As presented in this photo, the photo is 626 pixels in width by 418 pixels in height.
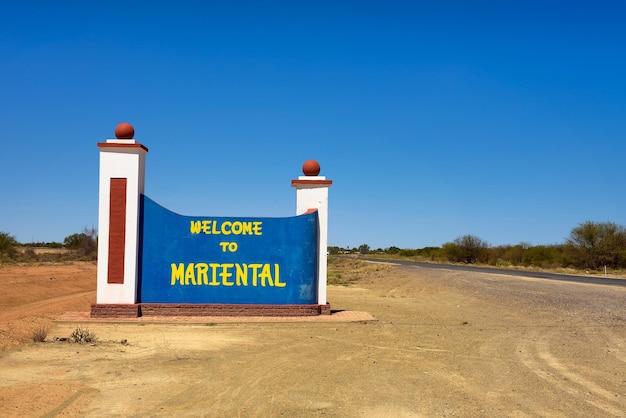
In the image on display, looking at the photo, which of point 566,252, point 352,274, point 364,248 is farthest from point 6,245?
point 364,248

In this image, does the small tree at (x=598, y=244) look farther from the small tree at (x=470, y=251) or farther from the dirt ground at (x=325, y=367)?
the dirt ground at (x=325, y=367)

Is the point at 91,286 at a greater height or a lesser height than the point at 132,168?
lesser

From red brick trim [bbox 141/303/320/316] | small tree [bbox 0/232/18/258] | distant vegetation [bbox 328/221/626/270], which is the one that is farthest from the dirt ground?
distant vegetation [bbox 328/221/626/270]

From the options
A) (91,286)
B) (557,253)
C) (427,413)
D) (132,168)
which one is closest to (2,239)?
(91,286)

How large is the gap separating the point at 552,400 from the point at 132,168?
12.2 metres

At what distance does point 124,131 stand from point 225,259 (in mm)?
4561

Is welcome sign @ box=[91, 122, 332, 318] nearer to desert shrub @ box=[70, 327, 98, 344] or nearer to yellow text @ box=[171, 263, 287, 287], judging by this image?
yellow text @ box=[171, 263, 287, 287]

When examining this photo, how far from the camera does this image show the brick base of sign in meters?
15.7

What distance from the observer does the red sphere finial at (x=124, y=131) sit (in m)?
16.2

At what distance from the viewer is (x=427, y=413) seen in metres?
7.05

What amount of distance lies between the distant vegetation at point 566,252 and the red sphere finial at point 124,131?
173ft

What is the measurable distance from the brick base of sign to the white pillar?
253 millimetres

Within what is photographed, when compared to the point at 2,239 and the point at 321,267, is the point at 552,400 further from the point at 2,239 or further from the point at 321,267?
the point at 2,239

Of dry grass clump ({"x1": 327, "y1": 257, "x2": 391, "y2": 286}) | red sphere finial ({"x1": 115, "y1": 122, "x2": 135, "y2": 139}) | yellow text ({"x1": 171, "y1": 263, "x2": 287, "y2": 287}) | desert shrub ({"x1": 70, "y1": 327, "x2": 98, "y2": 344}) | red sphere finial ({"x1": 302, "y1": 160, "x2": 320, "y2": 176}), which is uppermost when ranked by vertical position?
red sphere finial ({"x1": 115, "y1": 122, "x2": 135, "y2": 139})
